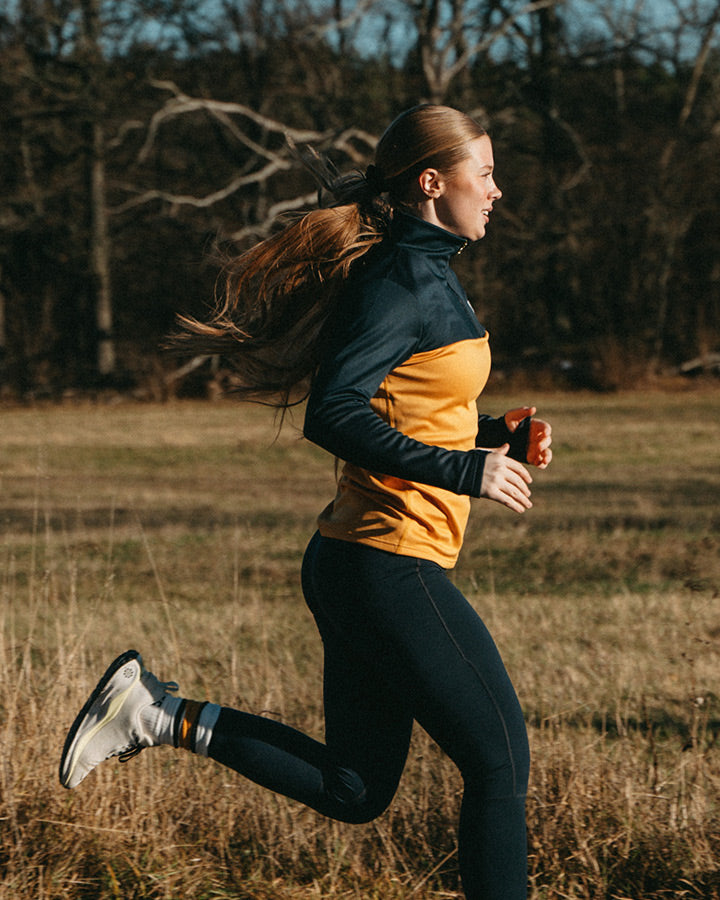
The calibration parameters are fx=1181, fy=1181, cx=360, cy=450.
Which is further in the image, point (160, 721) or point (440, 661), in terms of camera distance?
point (160, 721)

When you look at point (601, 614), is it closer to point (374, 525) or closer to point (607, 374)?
point (374, 525)

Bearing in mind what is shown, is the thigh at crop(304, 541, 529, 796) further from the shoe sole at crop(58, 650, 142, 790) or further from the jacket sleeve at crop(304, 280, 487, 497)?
the shoe sole at crop(58, 650, 142, 790)

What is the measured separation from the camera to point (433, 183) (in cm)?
275

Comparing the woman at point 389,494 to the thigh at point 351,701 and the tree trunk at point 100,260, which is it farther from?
the tree trunk at point 100,260

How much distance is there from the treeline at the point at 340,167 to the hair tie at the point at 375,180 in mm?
18354

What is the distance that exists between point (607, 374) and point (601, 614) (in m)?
16.2

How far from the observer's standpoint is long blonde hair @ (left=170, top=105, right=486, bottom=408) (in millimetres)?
2764

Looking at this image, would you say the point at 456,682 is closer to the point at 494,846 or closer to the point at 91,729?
the point at 494,846

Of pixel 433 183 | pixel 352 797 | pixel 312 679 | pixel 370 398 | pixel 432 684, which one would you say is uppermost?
pixel 433 183

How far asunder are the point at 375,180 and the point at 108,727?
5.06 ft

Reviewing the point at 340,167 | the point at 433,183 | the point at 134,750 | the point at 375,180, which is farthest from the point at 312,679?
the point at 340,167

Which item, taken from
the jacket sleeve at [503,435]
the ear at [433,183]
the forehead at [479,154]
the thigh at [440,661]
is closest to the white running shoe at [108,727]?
the thigh at [440,661]

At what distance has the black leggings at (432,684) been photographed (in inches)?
99.7

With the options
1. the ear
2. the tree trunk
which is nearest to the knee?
the ear
